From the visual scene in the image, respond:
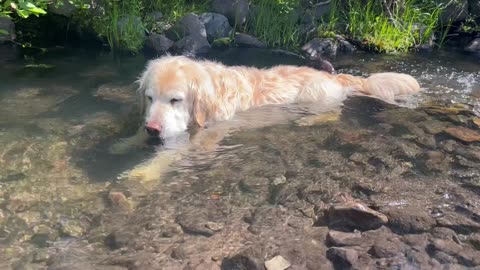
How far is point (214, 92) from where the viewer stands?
5023 mm

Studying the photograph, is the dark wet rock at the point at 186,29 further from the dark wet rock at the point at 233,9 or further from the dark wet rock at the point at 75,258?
the dark wet rock at the point at 75,258

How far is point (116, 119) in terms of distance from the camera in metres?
5.11

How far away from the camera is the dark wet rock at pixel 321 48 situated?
8180 mm

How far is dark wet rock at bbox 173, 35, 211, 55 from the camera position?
796 cm

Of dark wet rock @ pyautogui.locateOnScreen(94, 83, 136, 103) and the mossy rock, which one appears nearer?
dark wet rock @ pyautogui.locateOnScreen(94, 83, 136, 103)

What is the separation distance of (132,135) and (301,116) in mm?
1827

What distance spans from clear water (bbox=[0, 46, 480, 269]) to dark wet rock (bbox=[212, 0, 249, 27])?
4.33 feet

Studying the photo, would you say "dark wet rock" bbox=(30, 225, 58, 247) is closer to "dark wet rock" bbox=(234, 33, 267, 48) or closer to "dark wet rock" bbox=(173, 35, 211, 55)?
"dark wet rock" bbox=(173, 35, 211, 55)

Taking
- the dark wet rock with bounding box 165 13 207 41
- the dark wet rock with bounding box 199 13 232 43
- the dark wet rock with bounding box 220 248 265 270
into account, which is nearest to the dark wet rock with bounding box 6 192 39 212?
the dark wet rock with bounding box 220 248 265 270

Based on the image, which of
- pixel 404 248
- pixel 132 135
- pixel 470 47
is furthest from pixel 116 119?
pixel 470 47

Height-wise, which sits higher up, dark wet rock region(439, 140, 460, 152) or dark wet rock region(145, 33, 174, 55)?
dark wet rock region(145, 33, 174, 55)

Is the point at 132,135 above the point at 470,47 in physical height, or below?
below

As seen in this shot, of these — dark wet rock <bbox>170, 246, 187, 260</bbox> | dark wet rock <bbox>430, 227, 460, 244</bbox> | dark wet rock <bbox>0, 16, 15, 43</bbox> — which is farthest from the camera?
dark wet rock <bbox>0, 16, 15, 43</bbox>

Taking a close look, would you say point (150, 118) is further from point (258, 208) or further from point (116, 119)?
point (258, 208)
